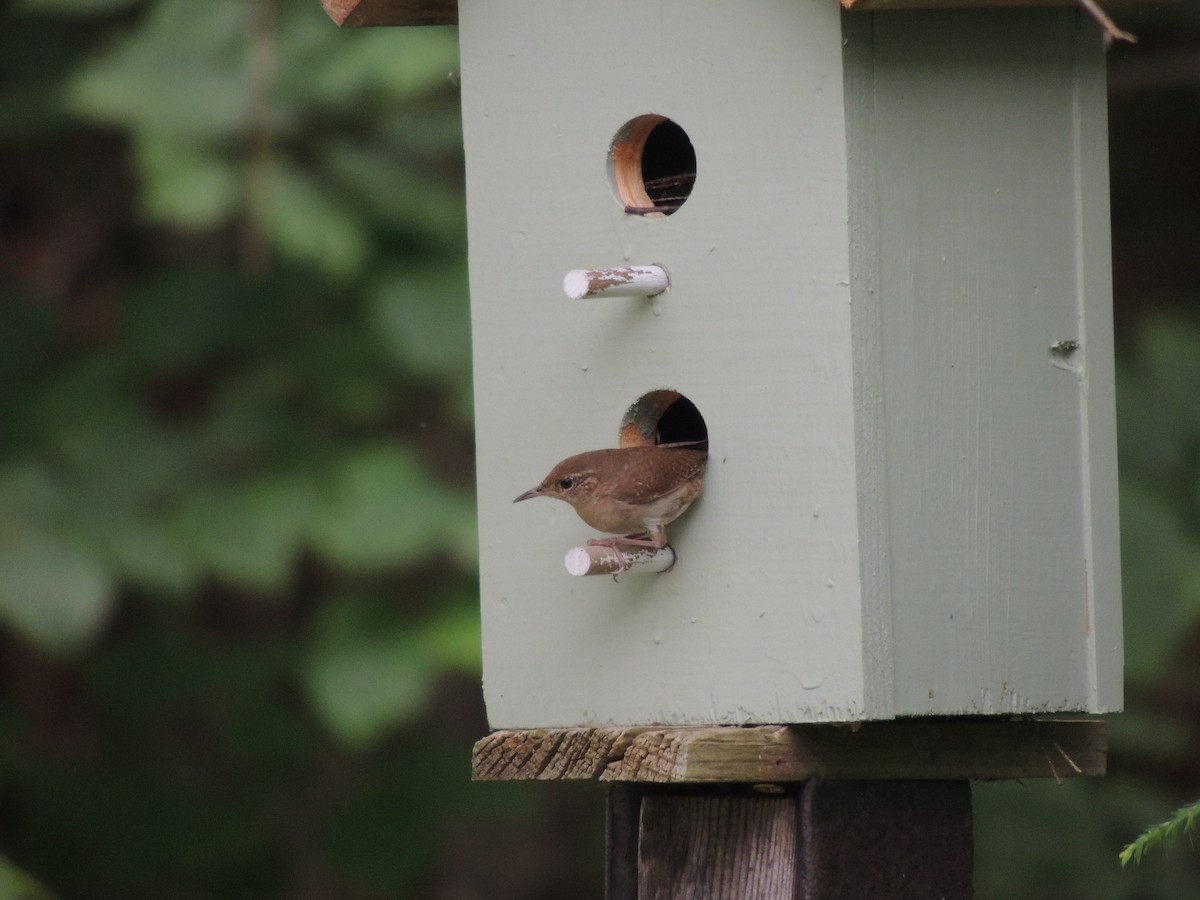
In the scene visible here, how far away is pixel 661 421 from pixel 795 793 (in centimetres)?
71

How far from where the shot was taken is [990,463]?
2705mm

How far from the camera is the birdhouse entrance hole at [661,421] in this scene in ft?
9.47

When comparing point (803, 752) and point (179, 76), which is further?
point (179, 76)

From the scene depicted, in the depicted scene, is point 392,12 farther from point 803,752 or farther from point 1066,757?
point 1066,757

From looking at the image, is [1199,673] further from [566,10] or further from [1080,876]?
[566,10]

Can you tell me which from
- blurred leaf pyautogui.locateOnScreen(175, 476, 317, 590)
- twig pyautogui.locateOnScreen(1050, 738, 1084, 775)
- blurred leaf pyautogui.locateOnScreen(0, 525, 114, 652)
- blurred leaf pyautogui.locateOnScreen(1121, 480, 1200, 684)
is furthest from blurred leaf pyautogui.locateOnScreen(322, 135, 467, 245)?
twig pyautogui.locateOnScreen(1050, 738, 1084, 775)

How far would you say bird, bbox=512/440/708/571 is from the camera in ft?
8.86

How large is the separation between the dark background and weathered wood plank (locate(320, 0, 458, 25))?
1207 millimetres

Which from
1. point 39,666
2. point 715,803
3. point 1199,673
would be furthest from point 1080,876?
point 39,666

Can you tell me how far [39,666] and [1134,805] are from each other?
4.37 meters

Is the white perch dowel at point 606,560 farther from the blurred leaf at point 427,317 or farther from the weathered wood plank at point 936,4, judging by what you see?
the blurred leaf at point 427,317

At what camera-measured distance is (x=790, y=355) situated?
263 centimetres

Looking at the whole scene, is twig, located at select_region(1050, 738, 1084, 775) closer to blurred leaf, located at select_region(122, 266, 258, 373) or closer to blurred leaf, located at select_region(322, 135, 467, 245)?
blurred leaf, located at select_region(322, 135, 467, 245)

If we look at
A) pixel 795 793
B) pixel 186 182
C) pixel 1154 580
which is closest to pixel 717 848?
pixel 795 793
